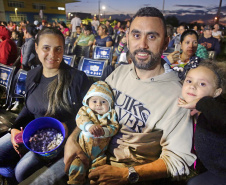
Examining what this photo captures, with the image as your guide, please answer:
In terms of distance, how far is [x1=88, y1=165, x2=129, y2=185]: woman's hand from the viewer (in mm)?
1349

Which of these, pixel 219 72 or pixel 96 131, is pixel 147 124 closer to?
pixel 96 131

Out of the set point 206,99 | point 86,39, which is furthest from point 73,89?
point 86,39

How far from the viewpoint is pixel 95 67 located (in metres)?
3.92

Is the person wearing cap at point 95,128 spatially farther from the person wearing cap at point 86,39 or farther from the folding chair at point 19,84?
the person wearing cap at point 86,39

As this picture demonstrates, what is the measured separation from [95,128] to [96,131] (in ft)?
0.09

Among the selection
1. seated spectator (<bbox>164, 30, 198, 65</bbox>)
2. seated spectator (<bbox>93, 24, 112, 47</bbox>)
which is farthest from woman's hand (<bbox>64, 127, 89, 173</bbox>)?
seated spectator (<bbox>93, 24, 112, 47</bbox>)

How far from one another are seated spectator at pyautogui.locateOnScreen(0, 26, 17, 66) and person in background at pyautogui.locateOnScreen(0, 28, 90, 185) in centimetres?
262

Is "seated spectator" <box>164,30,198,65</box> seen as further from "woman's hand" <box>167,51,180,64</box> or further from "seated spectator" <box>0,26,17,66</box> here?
"seated spectator" <box>0,26,17,66</box>

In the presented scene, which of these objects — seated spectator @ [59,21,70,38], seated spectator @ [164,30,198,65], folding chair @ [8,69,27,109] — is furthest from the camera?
seated spectator @ [59,21,70,38]

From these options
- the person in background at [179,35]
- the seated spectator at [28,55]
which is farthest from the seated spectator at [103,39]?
the seated spectator at [28,55]

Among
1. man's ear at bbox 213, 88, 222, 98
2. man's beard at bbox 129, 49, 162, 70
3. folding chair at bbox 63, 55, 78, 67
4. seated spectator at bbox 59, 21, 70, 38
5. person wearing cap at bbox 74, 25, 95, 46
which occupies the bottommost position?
folding chair at bbox 63, 55, 78, 67

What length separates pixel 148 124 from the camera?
1.41 meters

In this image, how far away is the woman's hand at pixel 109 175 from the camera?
135 centimetres

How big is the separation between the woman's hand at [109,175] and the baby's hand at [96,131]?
269 millimetres
